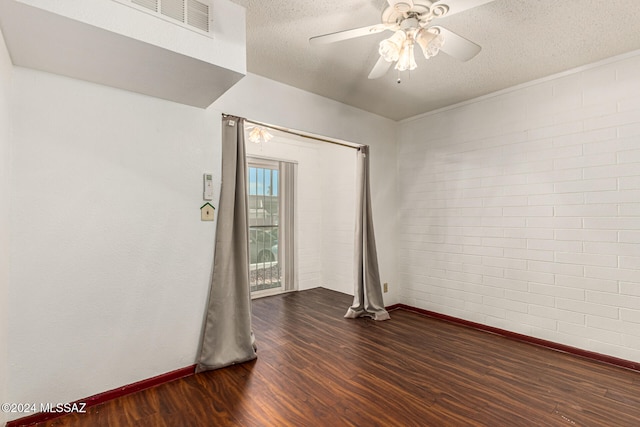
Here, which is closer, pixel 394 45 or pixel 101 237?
pixel 394 45

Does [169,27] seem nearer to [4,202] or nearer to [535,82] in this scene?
[4,202]

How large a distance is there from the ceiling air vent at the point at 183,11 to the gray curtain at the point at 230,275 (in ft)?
3.00

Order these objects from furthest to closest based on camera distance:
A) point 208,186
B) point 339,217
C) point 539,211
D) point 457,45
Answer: point 339,217, point 539,211, point 208,186, point 457,45

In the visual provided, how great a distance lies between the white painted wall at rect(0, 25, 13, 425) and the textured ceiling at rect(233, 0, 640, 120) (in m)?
1.41

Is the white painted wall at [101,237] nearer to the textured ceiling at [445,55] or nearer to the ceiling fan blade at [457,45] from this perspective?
the textured ceiling at [445,55]

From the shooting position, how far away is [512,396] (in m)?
2.10

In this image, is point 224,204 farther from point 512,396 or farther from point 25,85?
point 512,396

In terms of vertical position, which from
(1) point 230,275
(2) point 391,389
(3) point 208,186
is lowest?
(2) point 391,389

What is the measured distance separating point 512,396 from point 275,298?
130 inches

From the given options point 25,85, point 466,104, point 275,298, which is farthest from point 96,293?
point 466,104

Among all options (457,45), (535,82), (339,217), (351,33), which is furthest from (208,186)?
(535,82)

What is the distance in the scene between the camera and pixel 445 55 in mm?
2549

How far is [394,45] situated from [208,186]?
177 cm

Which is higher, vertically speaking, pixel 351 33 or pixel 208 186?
pixel 351 33
